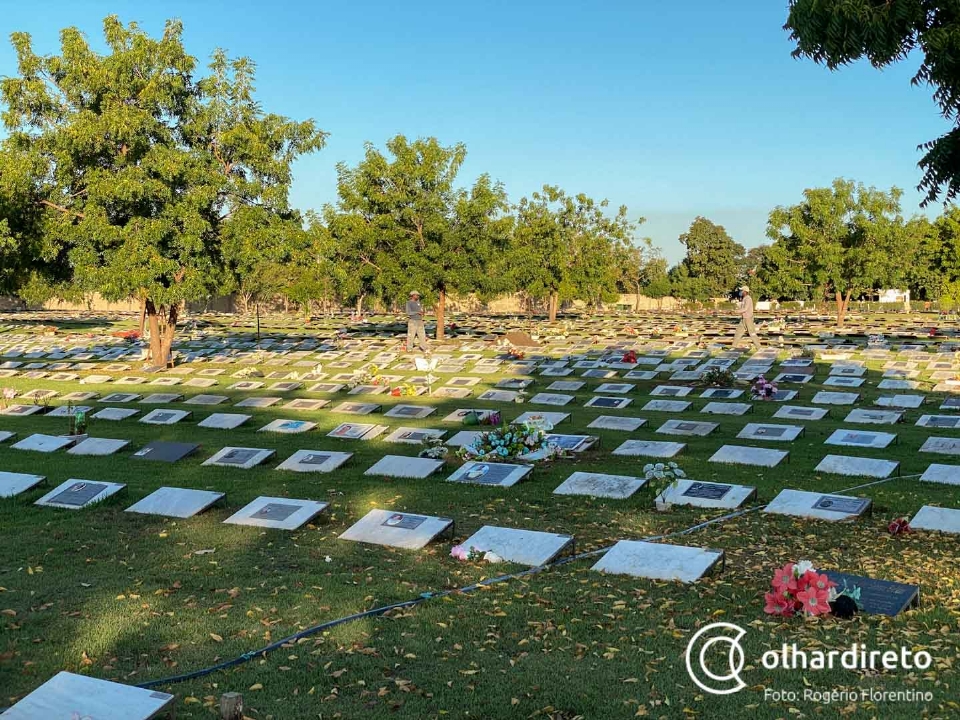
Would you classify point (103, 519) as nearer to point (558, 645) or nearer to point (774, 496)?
point (558, 645)

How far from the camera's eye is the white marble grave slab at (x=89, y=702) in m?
4.43

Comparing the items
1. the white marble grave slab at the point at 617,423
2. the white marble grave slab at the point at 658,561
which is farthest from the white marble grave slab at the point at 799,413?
the white marble grave slab at the point at 658,561

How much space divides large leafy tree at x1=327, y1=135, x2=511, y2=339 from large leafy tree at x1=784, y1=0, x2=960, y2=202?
23.6 metres

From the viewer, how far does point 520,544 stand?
24.8ft

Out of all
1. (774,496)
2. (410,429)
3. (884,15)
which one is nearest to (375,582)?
(774,496)

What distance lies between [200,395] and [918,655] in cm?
1602

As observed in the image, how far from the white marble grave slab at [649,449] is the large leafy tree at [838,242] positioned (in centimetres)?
2976

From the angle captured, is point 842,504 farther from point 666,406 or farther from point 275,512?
point 666,406

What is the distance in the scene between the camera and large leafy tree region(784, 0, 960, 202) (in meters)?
6.70

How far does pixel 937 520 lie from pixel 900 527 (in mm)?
431

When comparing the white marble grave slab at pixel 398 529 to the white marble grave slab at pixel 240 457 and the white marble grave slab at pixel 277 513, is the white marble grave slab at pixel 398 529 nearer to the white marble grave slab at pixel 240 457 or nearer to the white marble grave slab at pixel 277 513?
the white marble grave slab at pixel 277 513

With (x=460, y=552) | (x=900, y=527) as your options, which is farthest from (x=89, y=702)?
(x=900, y=527)

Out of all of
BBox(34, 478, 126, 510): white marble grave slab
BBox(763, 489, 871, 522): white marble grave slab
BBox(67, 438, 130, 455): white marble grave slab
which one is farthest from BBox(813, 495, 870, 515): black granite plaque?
BBox(67, 438, 130, 455): white marble grave slab

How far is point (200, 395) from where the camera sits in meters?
18.8
